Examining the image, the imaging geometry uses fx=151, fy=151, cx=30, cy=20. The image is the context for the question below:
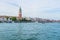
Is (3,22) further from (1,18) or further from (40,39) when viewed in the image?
(40,39)

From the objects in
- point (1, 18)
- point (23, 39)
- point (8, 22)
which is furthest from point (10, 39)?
point (8, 22)

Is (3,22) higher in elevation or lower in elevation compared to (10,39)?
lower

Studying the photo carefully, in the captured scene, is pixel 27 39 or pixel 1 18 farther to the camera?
pixel 1 18

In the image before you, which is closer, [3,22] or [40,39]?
[40,39]

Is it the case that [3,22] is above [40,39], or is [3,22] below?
below

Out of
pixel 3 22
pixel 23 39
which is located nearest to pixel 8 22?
pixel 3 22

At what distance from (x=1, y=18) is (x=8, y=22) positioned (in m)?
5.00

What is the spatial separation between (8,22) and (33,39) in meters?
47.0

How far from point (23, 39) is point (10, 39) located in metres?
1.23

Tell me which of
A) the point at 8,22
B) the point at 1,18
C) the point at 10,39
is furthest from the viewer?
the point at 8,22

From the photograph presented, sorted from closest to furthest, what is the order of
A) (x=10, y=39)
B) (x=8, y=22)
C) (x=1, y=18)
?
(x=10, y=39)
(x=1, y=18)
(x=8, y=22)

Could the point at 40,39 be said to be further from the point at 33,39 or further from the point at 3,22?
the point at 3,22

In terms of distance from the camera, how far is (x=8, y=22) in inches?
2382

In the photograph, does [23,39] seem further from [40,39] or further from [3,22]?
[3,22]
